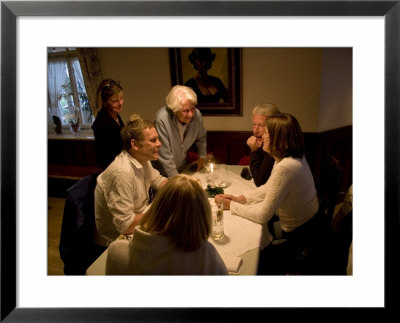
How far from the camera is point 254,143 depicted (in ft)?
4.21

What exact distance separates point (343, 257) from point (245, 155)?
0.63 metres

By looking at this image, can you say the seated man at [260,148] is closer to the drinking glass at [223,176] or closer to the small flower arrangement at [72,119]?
the drinking glass at [223,176]

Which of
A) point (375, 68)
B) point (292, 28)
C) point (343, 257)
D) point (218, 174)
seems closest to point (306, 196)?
point (343, 257)

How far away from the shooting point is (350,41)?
1047mm

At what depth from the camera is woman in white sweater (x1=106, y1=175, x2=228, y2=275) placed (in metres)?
0.93

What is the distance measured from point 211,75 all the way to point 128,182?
2.20ft

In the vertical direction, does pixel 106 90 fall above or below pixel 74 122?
above

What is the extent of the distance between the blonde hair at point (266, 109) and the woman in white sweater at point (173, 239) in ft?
1.47

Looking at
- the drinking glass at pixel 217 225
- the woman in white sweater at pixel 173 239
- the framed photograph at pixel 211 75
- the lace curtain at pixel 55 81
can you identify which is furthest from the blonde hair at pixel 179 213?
the lace curtain at pixel 55 81

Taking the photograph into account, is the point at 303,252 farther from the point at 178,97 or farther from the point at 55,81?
the point at 55,81

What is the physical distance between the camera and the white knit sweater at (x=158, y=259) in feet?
3.12

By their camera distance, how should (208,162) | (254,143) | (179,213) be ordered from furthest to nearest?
(208,162) < (254,143) < (179,213)

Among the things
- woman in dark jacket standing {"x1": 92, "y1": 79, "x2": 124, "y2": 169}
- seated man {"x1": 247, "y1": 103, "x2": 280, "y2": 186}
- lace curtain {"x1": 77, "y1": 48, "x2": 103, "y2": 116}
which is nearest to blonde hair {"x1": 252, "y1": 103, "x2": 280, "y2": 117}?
seated man {"x1": 247, "y1": 103, "x2": 280, "y2": 186}

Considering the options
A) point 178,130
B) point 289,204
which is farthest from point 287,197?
point 178,130
